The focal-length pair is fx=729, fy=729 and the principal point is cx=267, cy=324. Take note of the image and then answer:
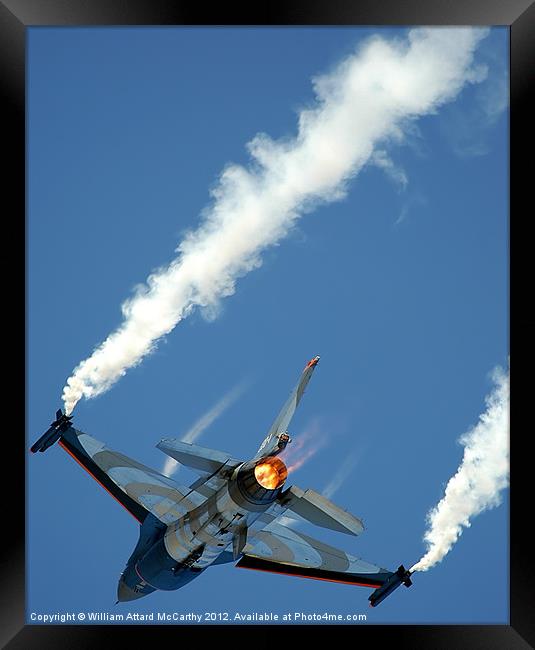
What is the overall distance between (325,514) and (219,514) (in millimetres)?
4367

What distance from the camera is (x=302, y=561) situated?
25.4m

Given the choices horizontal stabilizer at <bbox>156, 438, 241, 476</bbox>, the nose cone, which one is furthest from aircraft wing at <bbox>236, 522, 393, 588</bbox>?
horizontal stabilizer at <bbox>156, 438, 241, 476</bbox>

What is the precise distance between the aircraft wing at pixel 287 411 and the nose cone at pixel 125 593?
28.3ft

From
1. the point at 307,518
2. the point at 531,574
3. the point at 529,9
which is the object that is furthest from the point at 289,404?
the point at 529,9

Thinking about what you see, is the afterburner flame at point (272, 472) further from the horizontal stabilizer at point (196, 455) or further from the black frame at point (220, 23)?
the black frame at point (220, 23)

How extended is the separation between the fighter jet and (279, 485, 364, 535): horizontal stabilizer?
0.02 m

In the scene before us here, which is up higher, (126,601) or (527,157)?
(527,157)

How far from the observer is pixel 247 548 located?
25.1 m

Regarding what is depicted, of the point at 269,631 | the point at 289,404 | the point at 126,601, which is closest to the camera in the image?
the point at 269,631

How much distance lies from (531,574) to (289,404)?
7.22 metres

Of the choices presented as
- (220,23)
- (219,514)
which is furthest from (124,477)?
(220,23)

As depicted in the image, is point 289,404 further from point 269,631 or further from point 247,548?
point 247,548

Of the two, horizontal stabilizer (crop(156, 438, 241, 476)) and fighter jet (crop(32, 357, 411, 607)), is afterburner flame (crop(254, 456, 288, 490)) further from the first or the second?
horizontal stabilizer (crop(156, 438, 241, 476))

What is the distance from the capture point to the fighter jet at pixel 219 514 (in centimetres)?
1825
